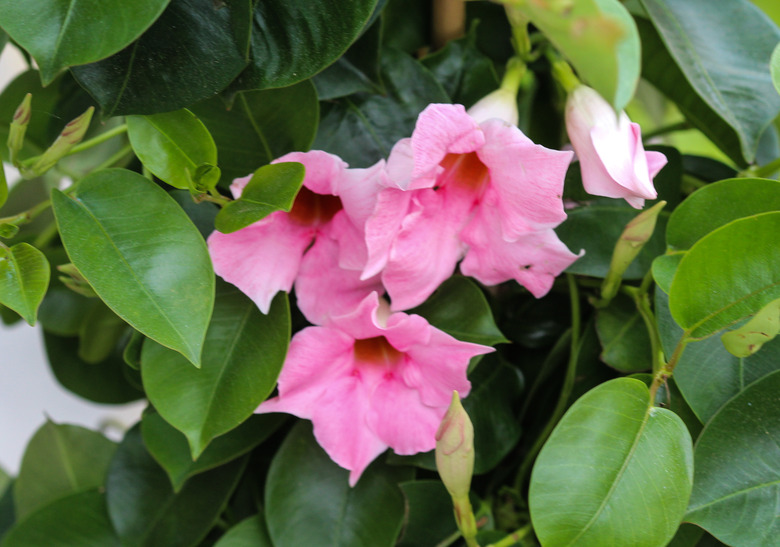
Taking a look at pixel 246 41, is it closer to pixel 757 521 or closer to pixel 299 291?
pixel 299 291

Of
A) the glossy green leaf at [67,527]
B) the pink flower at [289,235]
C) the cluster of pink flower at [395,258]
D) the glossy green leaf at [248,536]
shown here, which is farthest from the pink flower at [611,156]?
the glossy green leaf at [67,527]

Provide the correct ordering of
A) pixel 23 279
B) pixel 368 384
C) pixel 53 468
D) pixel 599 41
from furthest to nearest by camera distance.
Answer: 1. pixel 53 468
2. pixel 368 384
3. pixel 23 279
4. pixel 599 41

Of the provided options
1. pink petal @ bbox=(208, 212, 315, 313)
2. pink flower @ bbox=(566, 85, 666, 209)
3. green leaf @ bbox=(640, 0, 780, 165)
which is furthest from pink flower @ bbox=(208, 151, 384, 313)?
green leaf @ bbox=(640, 0, 780, 165)

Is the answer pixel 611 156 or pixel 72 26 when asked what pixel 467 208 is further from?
pixel 72 26

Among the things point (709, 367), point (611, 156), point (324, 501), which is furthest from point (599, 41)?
point (324, 501)

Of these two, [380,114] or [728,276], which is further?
[380,114]

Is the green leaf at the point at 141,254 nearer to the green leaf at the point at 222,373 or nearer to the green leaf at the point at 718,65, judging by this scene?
the green leaf at the point at 222,373

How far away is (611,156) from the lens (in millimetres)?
331

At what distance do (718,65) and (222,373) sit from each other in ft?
1.25

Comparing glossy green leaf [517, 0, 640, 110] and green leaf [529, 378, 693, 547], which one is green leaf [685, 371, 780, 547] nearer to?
green leaf [529, 378, 693, 547]

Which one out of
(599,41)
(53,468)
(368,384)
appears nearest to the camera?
(599,41)

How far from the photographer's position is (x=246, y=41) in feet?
1.08

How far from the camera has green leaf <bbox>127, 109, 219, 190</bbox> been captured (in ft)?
1.15

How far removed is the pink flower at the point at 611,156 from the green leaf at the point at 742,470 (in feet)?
0.41
